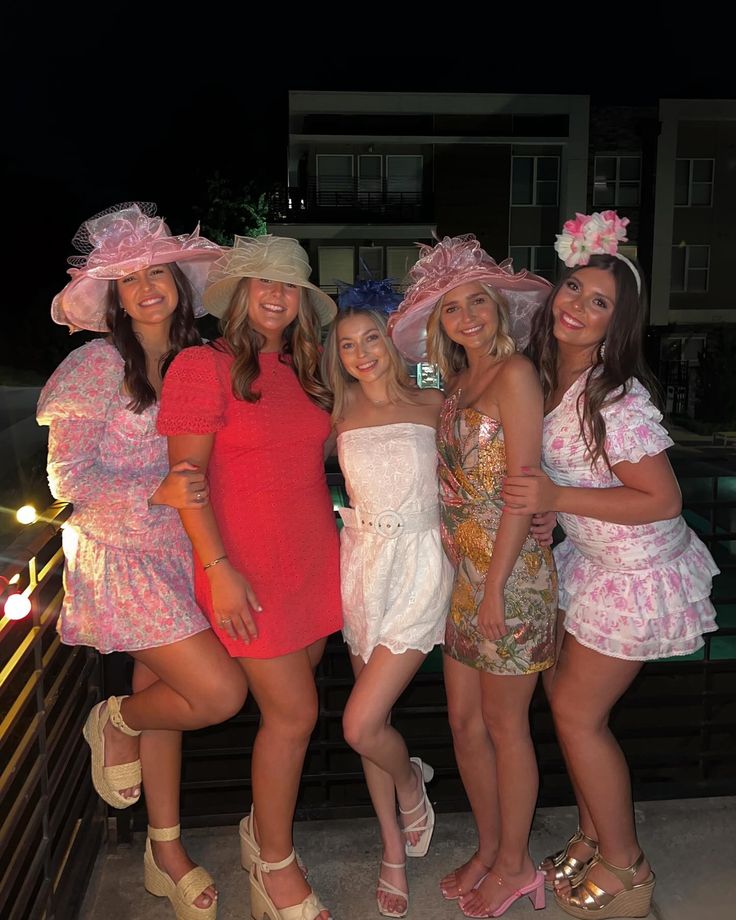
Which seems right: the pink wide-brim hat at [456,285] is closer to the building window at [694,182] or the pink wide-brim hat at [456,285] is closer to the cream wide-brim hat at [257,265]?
the cream wide-brim hat at [257,265]

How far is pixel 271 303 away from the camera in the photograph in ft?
8.43

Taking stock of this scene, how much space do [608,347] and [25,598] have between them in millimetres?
1780

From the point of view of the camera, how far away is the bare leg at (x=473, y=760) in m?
2.70

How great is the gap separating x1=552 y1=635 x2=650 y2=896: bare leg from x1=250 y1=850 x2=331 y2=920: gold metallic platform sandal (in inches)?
36.3

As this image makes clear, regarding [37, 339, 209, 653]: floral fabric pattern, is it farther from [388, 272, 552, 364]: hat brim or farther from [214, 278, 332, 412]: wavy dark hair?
[388, 272, 552, 364]: hat brim

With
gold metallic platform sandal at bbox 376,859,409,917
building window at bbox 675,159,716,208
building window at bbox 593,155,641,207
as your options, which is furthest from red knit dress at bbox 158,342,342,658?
building window at bbox 675,159,716,208

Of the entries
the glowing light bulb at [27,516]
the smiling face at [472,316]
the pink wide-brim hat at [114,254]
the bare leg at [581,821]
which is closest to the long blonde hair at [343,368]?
the smiling face at [472,316]

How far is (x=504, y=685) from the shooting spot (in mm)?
2553

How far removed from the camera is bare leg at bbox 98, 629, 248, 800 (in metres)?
2.49

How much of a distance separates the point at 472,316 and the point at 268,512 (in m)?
0.90

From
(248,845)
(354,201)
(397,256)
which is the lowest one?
(248,845)

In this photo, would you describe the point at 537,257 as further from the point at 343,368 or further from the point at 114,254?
the point at 114,254

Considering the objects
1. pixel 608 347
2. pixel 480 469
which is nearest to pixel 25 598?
pixel 480 469

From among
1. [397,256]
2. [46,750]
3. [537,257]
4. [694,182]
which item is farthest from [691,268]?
[46,750]
